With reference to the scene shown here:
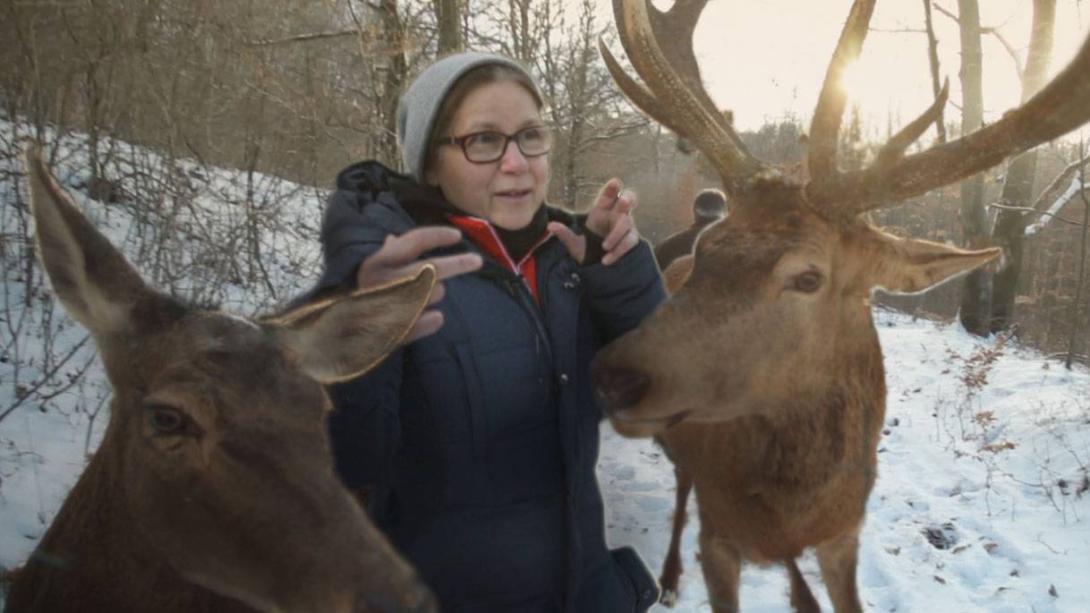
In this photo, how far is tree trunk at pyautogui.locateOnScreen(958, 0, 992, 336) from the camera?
13.5m

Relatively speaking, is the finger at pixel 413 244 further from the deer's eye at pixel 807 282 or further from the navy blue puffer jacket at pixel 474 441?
the deer's eye at pixel 807 282

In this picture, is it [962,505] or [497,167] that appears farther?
[962,505]

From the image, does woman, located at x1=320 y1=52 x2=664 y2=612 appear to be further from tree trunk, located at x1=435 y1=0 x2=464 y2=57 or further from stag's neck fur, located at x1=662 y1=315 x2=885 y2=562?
tree trunk, located at x1=435 y1=0 x2=464 y2=57

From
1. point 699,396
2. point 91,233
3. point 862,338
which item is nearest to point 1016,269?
point 862,338

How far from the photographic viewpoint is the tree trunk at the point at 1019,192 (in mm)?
11750

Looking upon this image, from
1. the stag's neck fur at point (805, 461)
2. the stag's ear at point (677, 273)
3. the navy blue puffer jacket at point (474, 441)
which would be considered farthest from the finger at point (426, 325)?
the stag's ear at point (677, 273)

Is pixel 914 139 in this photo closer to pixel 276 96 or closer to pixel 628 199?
pixel 628 199

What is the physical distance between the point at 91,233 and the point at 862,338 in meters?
2.90

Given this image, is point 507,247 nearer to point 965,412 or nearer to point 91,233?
point 91,233

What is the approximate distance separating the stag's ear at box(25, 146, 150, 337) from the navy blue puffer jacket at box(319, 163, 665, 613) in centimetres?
55

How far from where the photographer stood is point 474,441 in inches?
87.3

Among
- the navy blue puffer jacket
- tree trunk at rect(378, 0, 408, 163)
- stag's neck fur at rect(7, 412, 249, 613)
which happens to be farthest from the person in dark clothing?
stag's neck fur at rect(7, 412, 249, 613)

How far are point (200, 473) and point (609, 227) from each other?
58.7 inches

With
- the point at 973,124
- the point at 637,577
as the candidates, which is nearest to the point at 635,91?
the point at 637,577
